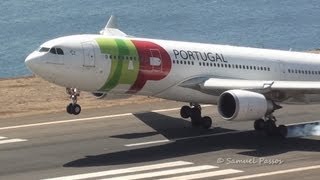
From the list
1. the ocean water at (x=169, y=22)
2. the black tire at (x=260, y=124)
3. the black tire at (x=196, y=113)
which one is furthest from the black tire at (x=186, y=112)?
the ocean water at (x=169, y=22)

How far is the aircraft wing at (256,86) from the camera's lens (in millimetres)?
34156

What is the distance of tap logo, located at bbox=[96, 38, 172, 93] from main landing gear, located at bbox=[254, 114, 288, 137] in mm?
5533

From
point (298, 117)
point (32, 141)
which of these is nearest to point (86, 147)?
point (32, 141)

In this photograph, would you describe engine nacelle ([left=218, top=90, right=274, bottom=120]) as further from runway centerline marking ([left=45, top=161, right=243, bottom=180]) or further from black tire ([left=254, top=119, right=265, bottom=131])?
runway centerline marking ([left=45, top=161, right=243, bottom=180])

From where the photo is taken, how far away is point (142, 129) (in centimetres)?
3825

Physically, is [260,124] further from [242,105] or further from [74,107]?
[74,107]

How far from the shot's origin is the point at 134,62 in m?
34.4

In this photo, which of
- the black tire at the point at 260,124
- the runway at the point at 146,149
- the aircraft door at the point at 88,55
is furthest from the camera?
the black tire at the point at 260,124

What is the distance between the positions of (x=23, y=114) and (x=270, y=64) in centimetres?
1593

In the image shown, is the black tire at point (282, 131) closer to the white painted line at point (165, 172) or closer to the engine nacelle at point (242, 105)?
the engine nacelle at point (242, 105)

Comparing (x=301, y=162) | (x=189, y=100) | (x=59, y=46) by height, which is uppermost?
(x=59, y=46)

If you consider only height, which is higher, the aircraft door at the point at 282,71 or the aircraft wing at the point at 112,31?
the aircraft wing at the point at 112,31

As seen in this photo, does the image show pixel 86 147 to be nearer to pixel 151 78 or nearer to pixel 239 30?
pixel 151 78

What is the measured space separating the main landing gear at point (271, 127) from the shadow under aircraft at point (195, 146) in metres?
0.35
